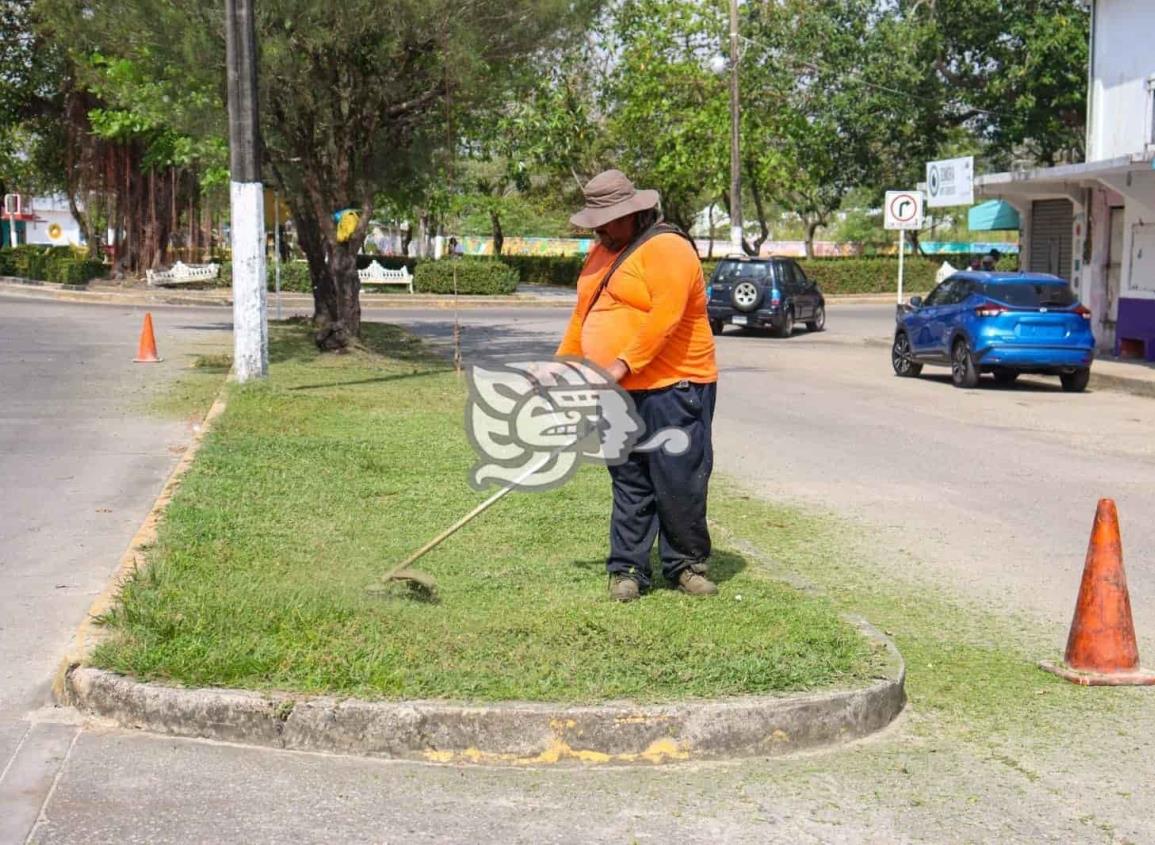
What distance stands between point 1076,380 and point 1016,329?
4.38 ft

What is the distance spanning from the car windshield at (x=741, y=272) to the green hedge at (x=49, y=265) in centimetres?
2288

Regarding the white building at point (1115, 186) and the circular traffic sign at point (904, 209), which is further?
the circular traffic sign at point (904, 209)

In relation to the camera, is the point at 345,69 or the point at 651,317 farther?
the point at 345,69

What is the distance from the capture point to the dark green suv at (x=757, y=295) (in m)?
28.9

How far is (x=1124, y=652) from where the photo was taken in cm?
574

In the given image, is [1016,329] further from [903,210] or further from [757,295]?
[757,295]

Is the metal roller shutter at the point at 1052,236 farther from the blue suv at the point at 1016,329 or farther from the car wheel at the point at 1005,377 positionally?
the blue suv at the point at 1016,329

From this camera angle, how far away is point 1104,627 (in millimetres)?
5730

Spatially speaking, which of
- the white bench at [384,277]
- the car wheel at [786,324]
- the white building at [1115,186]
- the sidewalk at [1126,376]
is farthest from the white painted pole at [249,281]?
the white bench at [384,277]

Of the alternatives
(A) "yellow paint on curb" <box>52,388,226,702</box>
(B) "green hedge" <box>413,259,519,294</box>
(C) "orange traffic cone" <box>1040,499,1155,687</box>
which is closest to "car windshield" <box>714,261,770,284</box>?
(B) "green hedge" <box>413,259,519,294</box>

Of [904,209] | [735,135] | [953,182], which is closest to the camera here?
[953,182]

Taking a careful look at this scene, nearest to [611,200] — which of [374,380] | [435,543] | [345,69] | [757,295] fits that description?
[435,543]

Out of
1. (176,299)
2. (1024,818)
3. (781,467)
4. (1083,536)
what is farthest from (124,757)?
(176,299)

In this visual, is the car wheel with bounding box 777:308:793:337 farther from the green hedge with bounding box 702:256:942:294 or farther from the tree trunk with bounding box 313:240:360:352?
the green hedge with bounding box 702:256:942:294
